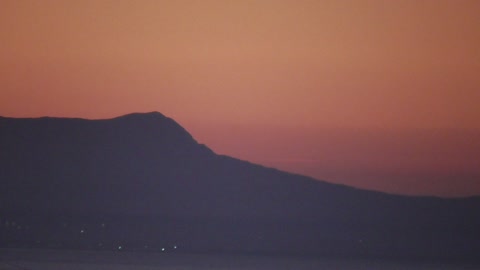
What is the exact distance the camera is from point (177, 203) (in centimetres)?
2430

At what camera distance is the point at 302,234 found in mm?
22047

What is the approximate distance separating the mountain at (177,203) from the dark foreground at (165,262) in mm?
2840

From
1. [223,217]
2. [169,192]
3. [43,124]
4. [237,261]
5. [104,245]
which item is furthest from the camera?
[43,124]

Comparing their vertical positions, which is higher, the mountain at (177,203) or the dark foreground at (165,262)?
the mountain at (177,203)

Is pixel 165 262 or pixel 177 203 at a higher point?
pixel 177 203

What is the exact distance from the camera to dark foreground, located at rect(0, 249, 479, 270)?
1335cm

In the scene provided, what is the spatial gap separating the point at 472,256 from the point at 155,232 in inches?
305

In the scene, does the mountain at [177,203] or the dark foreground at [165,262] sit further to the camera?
the mountain at [177,203]

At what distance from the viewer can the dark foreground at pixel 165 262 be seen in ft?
43.8

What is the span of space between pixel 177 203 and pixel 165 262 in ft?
32.1

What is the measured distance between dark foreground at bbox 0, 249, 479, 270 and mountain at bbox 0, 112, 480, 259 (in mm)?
2840

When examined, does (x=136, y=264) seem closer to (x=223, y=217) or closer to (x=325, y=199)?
(x=223, y=217)

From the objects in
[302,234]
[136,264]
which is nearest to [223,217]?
[302,234]

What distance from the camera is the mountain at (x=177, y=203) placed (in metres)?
20.8
